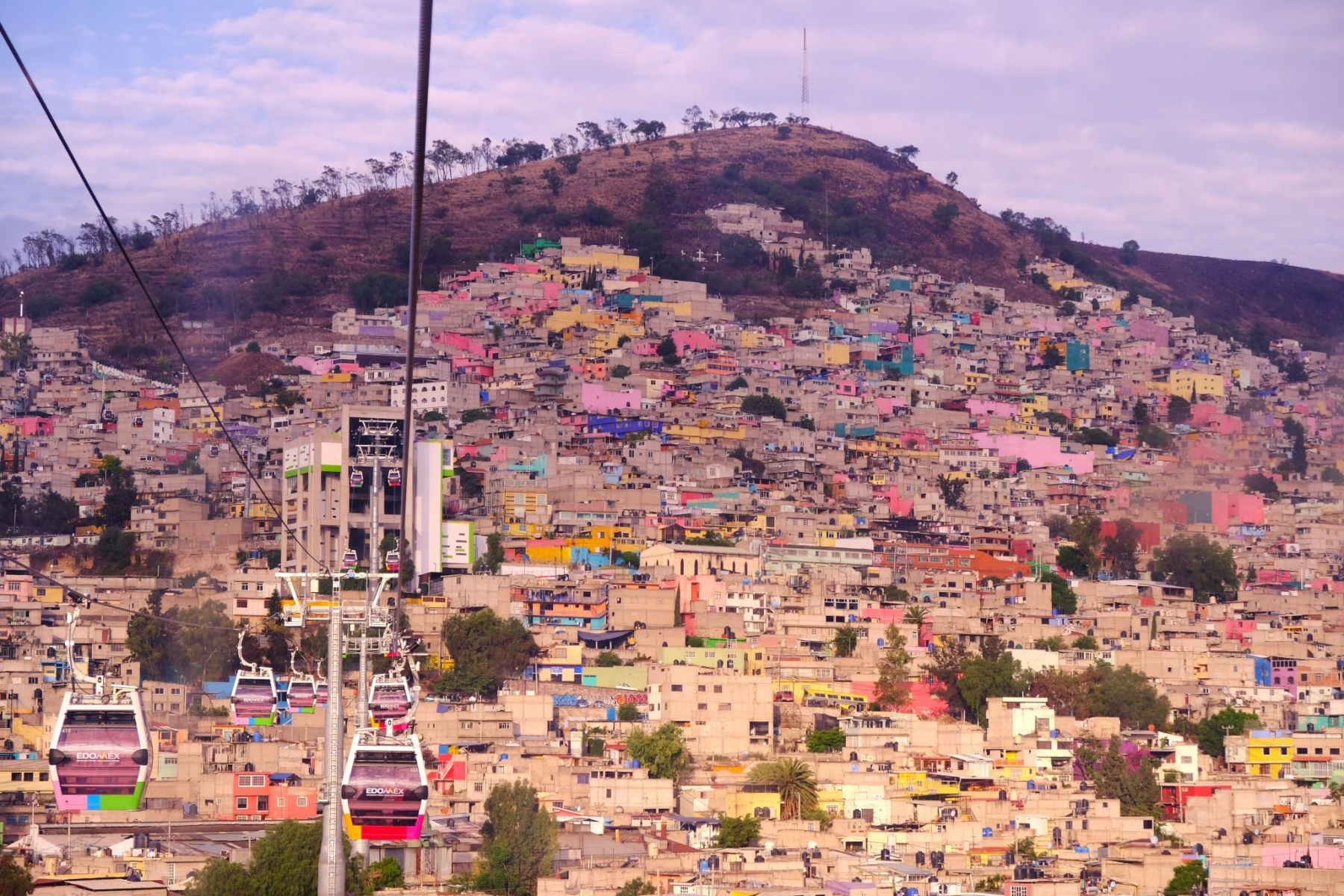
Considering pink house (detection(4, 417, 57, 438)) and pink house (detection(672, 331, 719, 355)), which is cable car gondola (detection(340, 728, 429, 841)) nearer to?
pink house (detection(4, 417, 57, 438))

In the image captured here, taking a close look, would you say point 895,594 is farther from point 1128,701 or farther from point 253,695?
point 253,695

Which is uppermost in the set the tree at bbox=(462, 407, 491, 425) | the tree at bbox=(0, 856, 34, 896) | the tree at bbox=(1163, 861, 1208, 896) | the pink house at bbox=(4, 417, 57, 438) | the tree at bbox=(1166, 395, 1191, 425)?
the tree at bbox=(1166, 395, 1191, 425)

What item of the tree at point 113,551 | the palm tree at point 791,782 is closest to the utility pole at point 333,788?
the palm tree at point 791,782

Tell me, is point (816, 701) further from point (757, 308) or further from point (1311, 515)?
point (757, 308)

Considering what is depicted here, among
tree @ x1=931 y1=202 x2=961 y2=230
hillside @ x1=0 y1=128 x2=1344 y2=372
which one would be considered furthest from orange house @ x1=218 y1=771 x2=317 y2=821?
tree @ x1=931 y1=202 x2=961 y2=230

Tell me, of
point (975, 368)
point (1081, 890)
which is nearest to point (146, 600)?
point (1081, 890)

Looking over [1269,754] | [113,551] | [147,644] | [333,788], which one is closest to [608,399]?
[113,551]
